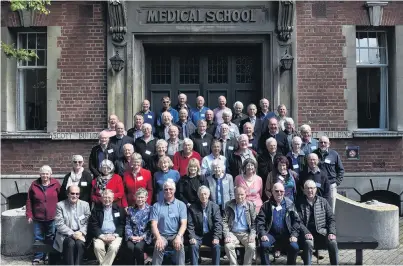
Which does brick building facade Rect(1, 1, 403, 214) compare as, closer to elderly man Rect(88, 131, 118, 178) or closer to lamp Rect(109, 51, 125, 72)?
lamp Rect(109, 51, 125, 72)

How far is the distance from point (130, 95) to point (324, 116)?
4.53 metres

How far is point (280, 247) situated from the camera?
26.2ft

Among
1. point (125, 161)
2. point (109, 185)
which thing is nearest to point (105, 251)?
point (109, 185)

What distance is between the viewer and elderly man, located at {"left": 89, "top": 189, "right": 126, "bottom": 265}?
790 centimetres

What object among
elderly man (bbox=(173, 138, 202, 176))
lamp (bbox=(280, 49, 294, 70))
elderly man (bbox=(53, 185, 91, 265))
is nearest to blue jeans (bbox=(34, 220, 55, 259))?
elderly man (bbox=(53, 185, 91, 265))

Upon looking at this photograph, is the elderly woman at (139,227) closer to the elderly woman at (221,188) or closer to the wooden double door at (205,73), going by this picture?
the elderly woman at (221,188)

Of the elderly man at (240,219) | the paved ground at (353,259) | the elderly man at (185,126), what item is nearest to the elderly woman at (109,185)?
the elderly man at (240,219)

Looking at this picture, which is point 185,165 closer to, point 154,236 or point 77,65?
point 154,236

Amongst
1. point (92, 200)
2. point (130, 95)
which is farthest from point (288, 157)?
point (130, 95)

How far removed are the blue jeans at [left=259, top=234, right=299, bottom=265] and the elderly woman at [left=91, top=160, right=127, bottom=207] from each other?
221 cm

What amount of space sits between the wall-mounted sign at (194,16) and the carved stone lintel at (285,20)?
64 cm

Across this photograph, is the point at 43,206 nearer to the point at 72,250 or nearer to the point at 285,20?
the point at 72,250

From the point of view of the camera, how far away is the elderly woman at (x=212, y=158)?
8.60 meters

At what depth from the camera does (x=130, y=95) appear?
491 inches
